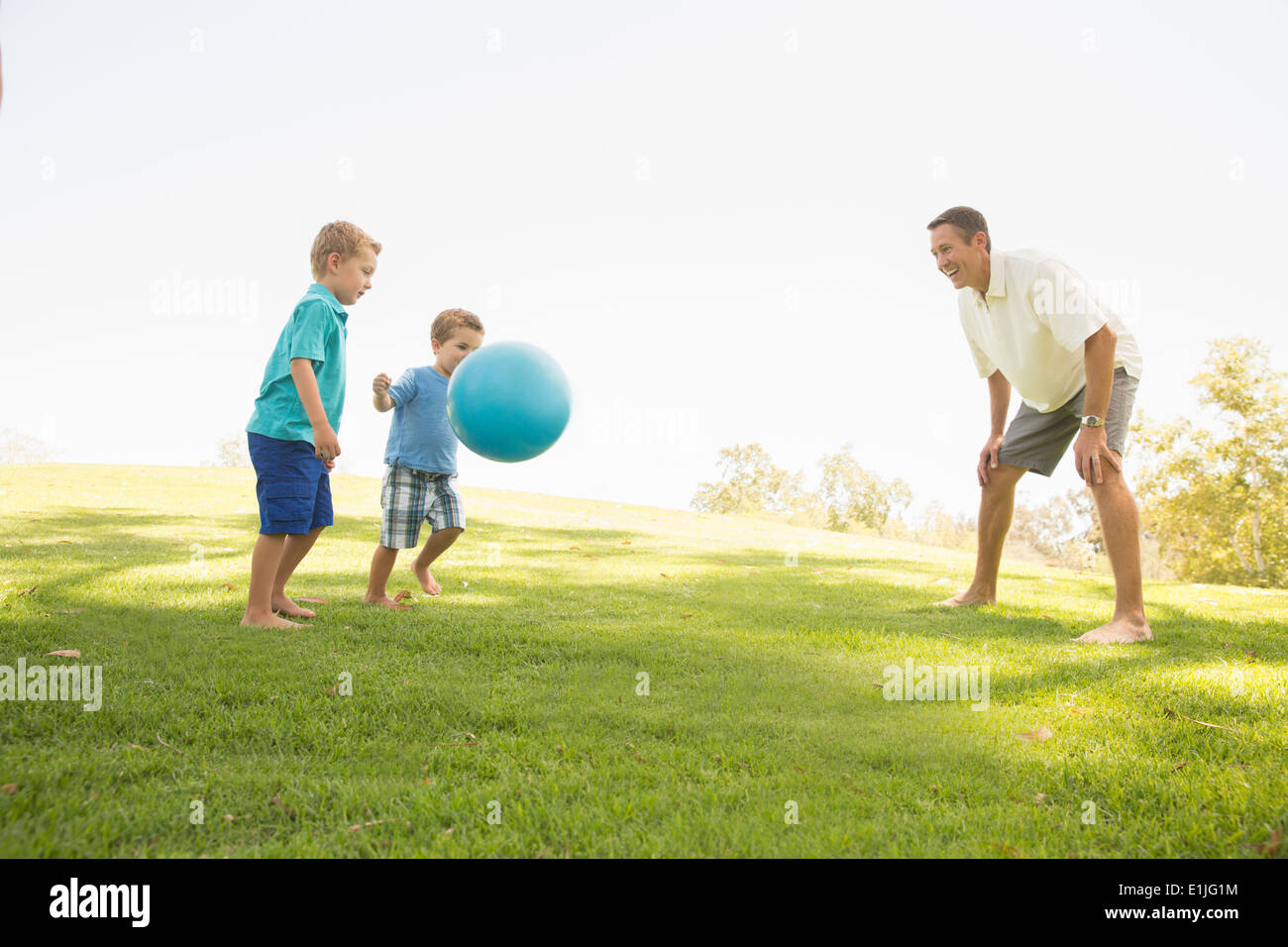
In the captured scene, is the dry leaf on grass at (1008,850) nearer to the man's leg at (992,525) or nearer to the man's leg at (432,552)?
the man's leg at (992,525)

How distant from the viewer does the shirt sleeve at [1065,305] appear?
15.6 feet

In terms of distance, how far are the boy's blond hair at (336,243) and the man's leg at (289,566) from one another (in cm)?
169

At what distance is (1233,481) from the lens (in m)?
30.2

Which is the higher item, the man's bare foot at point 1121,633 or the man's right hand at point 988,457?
the man's right hand at point 988,457

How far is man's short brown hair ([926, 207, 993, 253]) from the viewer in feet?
17.7

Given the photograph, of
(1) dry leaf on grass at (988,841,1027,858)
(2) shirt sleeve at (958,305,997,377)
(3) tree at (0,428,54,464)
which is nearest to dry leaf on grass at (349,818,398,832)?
(1) dry leaf on grass at (988,841,1027,858)

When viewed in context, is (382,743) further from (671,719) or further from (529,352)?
(529,352)

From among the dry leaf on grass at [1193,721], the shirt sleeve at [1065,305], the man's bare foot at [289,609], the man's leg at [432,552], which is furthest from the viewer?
the man's leg at [432,552]

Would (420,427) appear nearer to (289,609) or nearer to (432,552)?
(432,552)

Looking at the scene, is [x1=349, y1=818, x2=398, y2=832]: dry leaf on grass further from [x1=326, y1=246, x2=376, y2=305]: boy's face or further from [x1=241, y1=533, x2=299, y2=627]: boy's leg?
[x1=326, y1=246, x2=376, y2=305]: boy's face

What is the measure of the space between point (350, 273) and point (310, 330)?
1.88 feet

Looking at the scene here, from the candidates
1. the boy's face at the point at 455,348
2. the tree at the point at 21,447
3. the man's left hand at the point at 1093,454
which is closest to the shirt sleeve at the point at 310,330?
the boy's face at the point at 455,348

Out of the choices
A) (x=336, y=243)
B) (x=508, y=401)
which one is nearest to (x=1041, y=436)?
(x=508, y=401)
